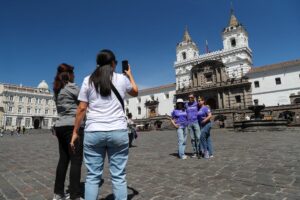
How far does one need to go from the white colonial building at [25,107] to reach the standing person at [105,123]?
2569 inches

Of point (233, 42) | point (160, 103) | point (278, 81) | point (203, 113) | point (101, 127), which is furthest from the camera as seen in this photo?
point (160, 103)

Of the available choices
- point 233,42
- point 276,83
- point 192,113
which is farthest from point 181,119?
point 233,42

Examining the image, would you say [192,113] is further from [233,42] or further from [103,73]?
[233,42]

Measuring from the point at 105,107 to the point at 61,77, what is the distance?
128cm

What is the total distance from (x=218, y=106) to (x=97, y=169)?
44.2 meters

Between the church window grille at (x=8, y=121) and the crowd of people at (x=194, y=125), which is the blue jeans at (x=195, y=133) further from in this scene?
the church window grille at (x=8, y=121)

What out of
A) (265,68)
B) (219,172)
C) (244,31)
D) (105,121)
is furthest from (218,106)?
(105,121)

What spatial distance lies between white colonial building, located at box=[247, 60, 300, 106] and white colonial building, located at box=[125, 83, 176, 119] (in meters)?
18.1

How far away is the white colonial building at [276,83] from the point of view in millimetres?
39750

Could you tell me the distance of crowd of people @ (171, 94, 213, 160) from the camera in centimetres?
692

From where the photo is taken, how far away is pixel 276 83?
4141 centimetres

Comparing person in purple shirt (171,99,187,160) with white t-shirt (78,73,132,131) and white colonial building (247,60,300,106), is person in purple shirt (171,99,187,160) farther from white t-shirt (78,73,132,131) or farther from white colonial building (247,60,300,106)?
white colonial building (247,60,300,106)

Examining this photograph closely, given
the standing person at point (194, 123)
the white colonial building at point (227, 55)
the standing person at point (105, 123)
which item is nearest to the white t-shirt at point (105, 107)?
the standing person at point (105, 123)

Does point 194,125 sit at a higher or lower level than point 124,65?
lower
